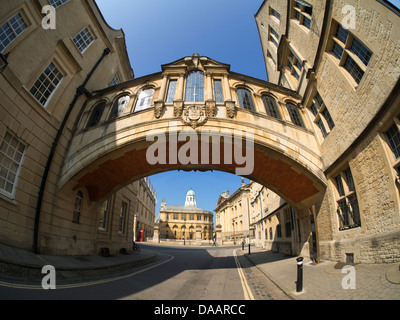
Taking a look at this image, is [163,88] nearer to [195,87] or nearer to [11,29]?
[195,87]

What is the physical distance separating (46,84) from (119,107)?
12.3 ft

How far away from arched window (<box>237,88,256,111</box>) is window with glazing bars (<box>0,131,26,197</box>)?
36.8ft

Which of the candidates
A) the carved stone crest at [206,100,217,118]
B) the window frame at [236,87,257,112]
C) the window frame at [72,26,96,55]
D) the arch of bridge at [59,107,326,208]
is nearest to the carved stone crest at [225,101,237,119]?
the arch of bridge at [59,107,326,208]

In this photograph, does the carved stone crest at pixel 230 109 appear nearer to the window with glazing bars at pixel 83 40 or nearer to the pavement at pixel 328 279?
the pavement at pixel 328 279

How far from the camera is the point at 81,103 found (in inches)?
495

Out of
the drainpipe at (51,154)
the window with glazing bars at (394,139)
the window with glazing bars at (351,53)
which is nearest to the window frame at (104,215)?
the drainpipe at (51,154)

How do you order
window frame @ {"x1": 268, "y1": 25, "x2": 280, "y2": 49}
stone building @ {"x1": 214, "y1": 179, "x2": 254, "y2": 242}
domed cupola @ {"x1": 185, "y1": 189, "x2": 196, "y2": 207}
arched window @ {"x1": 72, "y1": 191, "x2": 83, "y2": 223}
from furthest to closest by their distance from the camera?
domed cupola @ {"x1": 185, "y1": 189, "x2": 196, "y2": 207}, stone building @ {"x1": 214, "y1": 179, "x2": 254, "y2": 242}, window frame @ {"x1": 268, "y1": 25, "x2": 280, "y2": 49}, arched window @ {"x1": 72, "y1": 191, "x2": 83, "y2": 223}

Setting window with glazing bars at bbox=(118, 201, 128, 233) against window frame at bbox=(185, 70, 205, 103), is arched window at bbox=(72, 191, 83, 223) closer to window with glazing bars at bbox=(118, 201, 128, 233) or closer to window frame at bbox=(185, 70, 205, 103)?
window with glazing bars at bbox=(118, 201, 128, 233)

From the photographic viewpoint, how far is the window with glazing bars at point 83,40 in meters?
12.4

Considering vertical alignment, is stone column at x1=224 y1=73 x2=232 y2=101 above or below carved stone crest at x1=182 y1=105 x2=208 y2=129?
above

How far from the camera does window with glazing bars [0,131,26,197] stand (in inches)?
299

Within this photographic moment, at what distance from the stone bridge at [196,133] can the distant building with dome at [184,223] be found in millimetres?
66581

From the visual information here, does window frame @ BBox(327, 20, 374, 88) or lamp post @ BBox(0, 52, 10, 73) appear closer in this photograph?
lamp post @ BBox(0, 52, 10, 73)

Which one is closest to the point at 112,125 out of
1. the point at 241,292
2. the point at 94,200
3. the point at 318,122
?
the point at 94,200
